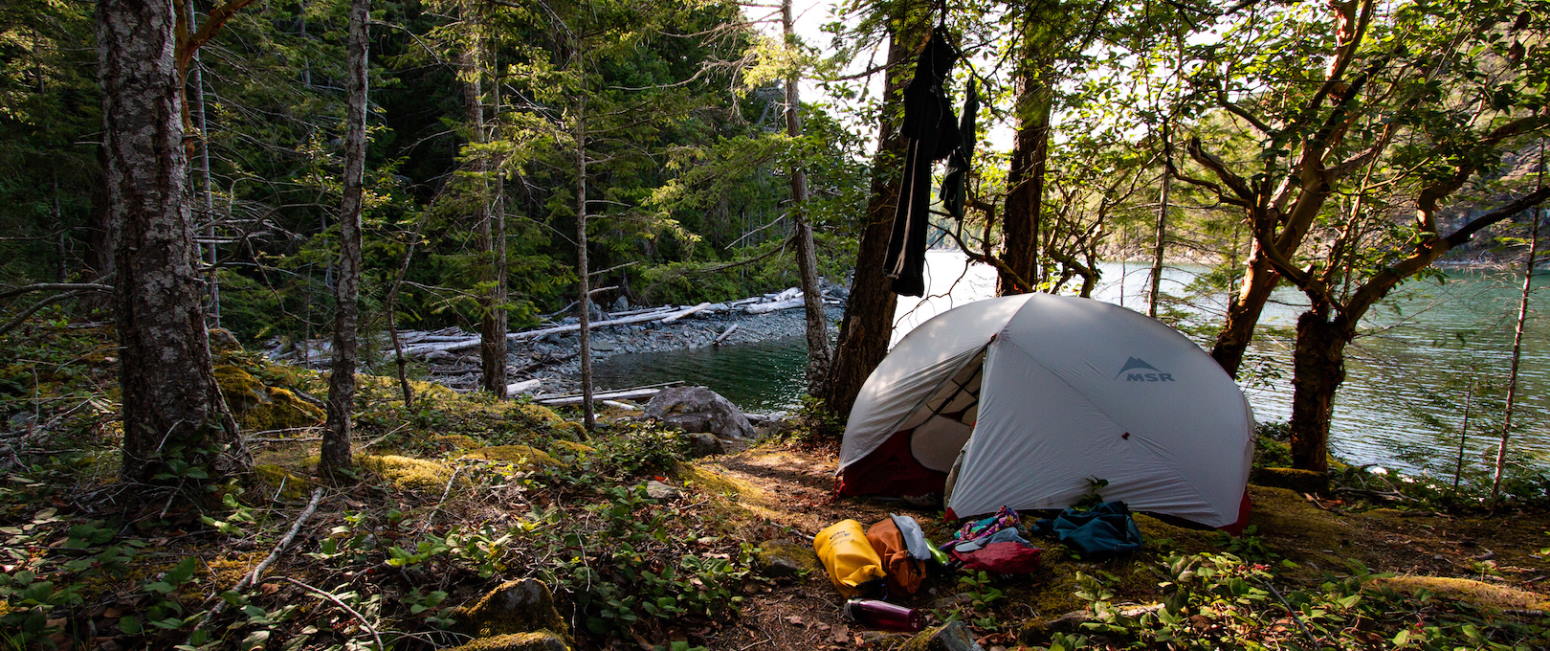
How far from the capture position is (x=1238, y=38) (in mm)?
4984

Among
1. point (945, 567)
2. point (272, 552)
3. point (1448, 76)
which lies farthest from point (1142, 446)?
point (272, 552)

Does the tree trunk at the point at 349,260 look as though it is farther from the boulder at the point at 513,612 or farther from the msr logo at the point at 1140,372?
the msr logo at the point at 1140,372

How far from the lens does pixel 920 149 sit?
14.4 feet

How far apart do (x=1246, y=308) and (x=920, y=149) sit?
14.8 feet

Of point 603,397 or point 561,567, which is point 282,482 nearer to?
point 561,567

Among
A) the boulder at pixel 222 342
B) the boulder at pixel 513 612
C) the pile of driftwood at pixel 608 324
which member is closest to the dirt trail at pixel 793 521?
the boulder at pixel 513 612

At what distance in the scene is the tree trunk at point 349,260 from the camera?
339cm

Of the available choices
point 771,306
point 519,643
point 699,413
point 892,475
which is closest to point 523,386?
point 699,413

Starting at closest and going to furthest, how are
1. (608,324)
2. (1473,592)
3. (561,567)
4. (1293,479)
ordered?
(561,567) < (1473,592) < (1293,479) < (608,324)

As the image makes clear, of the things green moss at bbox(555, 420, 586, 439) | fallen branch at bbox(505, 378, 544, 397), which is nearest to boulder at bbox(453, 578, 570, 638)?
green moss at bbox(555, 420, 586, 439)

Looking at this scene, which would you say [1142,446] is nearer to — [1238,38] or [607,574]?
[1238,38]

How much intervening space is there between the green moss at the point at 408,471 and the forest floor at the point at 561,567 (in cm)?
2

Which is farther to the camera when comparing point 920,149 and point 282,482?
point 920,149

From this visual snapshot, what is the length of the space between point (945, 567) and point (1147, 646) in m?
1.13
